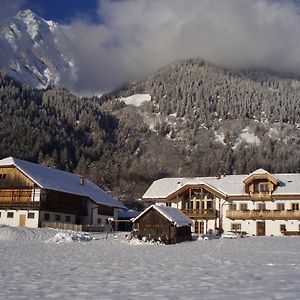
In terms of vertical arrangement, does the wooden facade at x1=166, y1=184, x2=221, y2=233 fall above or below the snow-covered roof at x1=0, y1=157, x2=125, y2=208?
below

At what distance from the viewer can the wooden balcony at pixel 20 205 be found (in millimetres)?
60250

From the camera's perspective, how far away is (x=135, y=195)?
167250mm

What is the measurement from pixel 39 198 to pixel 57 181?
5937 mm

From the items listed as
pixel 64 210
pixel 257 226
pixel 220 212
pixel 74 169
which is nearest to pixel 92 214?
pixel 64 210

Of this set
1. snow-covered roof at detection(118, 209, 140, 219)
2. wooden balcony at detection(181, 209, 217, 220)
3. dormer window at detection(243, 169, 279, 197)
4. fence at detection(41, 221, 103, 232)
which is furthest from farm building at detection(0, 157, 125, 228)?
dormer window at detection(243, 169, 279, 197)

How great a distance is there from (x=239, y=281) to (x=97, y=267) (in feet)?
26.6

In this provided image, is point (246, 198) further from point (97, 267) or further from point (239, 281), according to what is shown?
point (239, 281)

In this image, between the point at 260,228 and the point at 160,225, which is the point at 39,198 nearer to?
the point at 160,225

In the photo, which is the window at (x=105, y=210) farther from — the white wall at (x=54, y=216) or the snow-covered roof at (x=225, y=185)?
the snow-covered roof at (x=225, y=185)

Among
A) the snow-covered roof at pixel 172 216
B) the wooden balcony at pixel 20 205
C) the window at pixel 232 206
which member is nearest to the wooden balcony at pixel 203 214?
the window at pixel 232 206

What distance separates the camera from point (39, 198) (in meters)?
60.8

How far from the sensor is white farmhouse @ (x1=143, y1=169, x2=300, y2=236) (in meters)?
61.2

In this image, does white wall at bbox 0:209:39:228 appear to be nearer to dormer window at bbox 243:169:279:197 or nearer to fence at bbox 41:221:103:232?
fence at bbox 41:221:103:232

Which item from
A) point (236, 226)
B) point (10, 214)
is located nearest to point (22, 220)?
point (10, 214)
